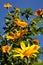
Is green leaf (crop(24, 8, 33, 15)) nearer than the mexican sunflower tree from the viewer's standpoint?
No

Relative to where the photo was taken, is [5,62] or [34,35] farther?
[34,35]

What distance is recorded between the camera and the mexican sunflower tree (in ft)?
5.28

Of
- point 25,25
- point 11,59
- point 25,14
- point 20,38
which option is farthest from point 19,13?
point 11,59

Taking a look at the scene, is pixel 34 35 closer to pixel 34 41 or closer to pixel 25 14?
pixel 34 41

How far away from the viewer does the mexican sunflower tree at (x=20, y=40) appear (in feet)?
5.28

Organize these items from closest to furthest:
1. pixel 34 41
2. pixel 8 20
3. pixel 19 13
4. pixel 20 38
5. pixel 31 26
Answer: pixel 20 38, pixel 34 41, pixel 31 26, pixel 8 20, pixel 19 13

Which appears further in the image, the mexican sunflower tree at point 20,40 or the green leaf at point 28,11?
the green leaf at point 28,11

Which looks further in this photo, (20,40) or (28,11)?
(28,11)

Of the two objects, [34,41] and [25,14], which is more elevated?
[25,14]

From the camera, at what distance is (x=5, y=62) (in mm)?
1991

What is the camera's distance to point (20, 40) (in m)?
1.93

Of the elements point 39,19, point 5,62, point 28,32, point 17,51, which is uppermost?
point 39,19

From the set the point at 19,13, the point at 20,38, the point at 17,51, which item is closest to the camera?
the point at 17,51

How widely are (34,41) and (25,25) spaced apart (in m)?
0.21
